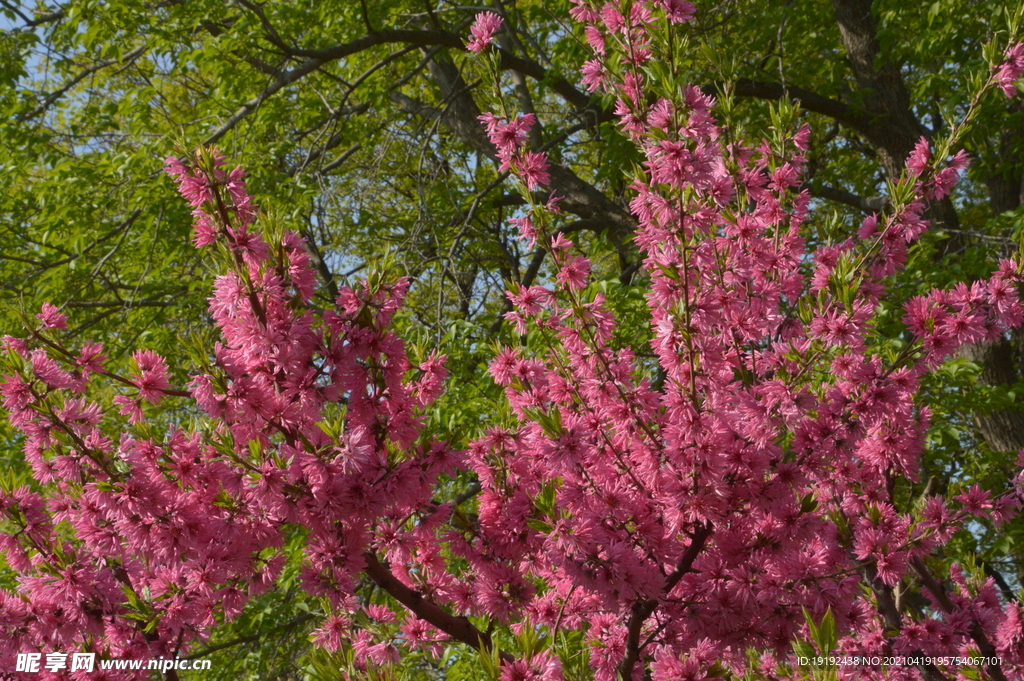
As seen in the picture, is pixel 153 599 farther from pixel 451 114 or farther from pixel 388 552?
pixel 451 114

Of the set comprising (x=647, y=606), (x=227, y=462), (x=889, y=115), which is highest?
(x=889, y=115)

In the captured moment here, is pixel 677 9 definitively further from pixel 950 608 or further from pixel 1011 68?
pixel 950 608

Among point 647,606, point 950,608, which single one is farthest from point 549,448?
point 950,608

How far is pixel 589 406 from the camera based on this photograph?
286 cm

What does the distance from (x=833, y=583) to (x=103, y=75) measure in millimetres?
11092

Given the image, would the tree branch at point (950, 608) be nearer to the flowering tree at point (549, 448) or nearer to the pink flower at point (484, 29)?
the flowering tree at point (549, 448)

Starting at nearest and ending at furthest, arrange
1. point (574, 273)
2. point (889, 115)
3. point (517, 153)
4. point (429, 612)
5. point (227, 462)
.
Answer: point (227, 462)
point (429, 612)
point (574, 273)
point (517, 153)
point (889, 115)

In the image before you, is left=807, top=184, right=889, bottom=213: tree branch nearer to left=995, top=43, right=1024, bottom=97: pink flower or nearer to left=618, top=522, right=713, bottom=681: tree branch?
left=995, top=43, right=1024, bottom=97: pink flower

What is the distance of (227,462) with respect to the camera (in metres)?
2.42

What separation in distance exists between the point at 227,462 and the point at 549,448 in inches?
37.3

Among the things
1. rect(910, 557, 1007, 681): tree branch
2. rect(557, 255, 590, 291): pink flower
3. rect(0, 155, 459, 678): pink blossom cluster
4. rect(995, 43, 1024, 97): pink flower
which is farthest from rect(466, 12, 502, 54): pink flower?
rect(910, 557, 1007, 681): tree branch

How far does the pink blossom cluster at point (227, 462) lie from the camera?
7.57 feet

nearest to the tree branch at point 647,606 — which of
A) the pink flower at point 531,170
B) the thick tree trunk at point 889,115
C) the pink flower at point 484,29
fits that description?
the pink flower at point 531,170

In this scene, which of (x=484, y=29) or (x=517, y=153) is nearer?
(x=517, y=153)
